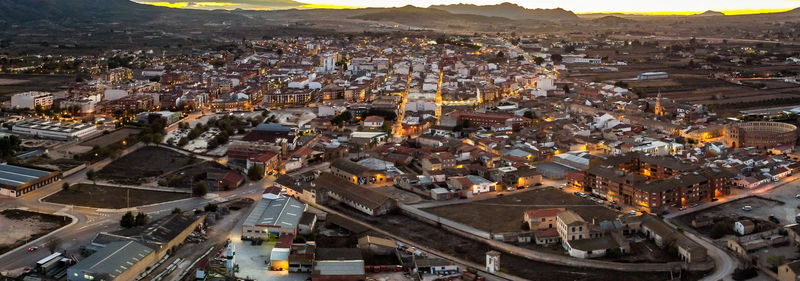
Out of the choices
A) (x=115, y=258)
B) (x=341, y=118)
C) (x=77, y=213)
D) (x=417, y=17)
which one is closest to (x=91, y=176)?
(x=77, y=213)

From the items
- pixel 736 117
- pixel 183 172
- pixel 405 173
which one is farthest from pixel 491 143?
pixel 736 117

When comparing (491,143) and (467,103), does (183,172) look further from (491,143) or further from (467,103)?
(467,103)

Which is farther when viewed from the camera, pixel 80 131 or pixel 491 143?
pixel 80 131

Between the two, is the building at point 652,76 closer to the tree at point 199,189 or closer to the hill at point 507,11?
the tree at point 199,189

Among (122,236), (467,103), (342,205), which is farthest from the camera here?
(467,103)

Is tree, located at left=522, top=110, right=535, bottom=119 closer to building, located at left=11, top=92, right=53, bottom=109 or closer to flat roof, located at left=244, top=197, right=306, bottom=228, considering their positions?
flat roof, located at left=244, top=197, right=306, bottom=228
